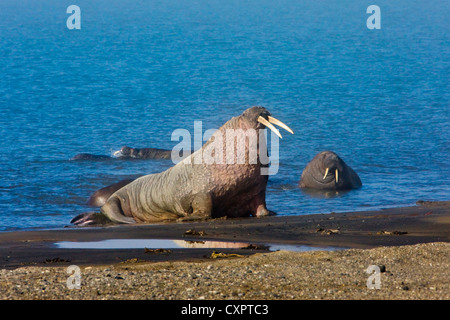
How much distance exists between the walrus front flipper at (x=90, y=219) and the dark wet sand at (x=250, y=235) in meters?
1.98

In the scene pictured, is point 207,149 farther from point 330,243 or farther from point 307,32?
point 307,32

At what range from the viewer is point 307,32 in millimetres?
76312

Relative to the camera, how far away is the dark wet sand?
28.4 feet

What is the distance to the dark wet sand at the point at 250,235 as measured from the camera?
8.66 meters

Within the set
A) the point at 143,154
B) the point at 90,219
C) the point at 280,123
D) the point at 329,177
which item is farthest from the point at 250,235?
the point at 143,154

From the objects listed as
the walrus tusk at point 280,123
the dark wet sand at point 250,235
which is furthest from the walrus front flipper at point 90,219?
the walrus tusk at point 280,123

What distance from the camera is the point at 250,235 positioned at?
33.9 ft

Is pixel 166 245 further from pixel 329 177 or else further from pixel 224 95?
pixel 224 95

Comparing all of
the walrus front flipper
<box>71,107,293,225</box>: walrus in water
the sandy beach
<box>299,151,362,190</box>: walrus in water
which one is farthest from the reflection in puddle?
<box>299,151,362,190</box>: walrus in water

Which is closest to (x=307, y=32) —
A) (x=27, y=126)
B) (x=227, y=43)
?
(x=227, y=43)

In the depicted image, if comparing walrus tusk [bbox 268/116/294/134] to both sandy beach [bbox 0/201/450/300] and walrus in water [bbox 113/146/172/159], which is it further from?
walrus in water [bbox 113/146/172/159]

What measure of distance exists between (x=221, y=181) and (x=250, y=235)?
2475 millimetres

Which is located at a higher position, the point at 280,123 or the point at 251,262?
the point at 280,123
